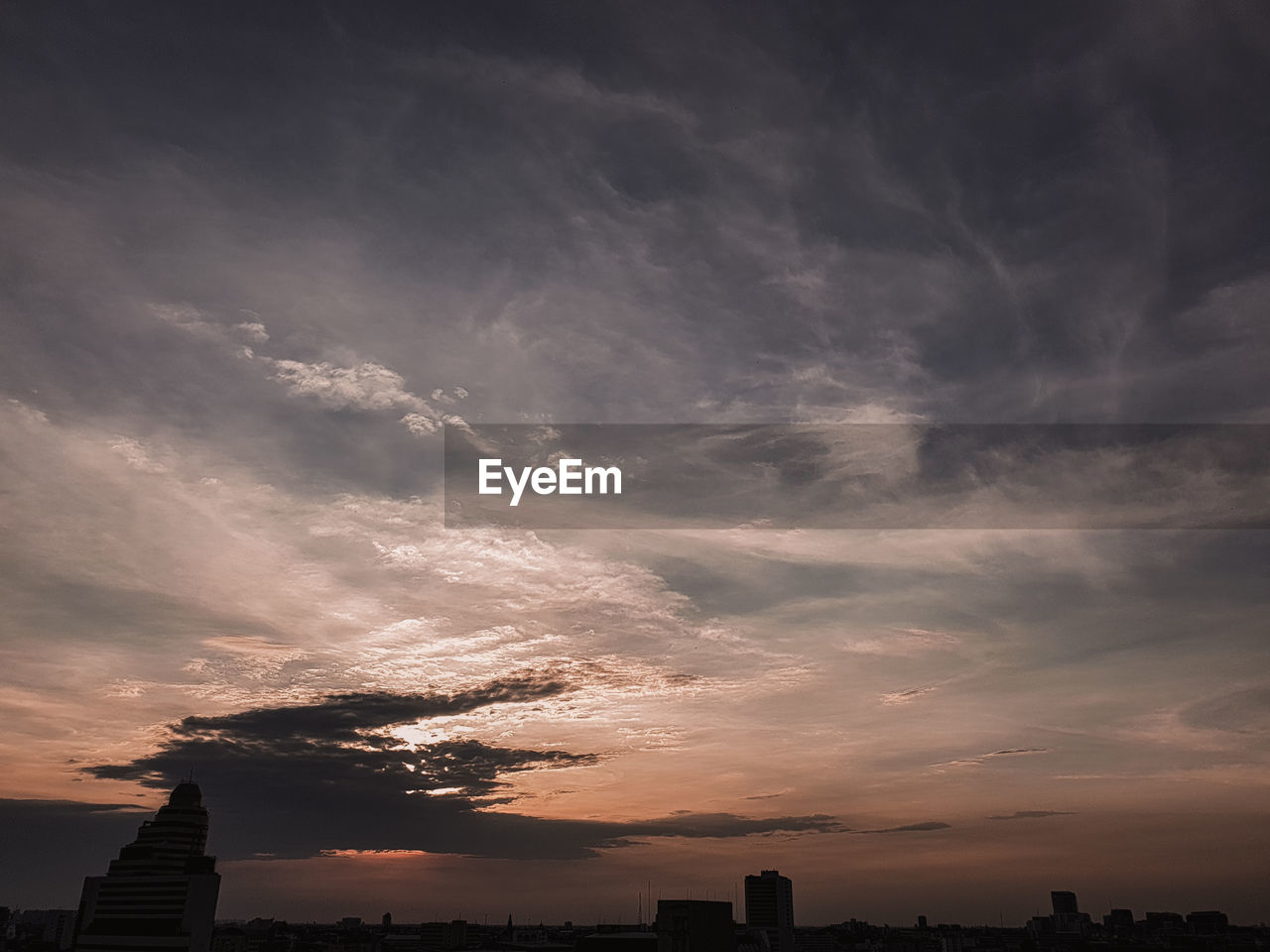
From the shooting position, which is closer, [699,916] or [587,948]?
[699,916]

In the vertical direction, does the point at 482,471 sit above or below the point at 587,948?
above

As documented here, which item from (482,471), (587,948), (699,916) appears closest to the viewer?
(482,471)

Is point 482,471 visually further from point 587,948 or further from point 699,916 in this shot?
point 587,948

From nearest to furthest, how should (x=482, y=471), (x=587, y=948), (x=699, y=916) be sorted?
(x=482, y=471)
(x=699, y=916)
(x=587, y=948)

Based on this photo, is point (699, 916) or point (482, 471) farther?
point (699, 916)

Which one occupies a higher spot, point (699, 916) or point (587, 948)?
point (699, 916)

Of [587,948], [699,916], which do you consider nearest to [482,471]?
[699,916]

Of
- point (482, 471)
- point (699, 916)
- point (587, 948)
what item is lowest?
point (587, 948)
